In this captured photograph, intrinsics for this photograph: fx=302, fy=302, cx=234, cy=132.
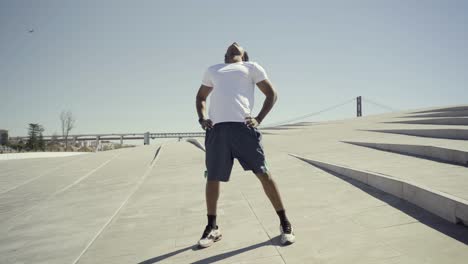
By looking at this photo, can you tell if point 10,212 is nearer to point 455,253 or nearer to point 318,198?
point 318,198

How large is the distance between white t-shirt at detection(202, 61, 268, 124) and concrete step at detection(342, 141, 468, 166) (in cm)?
330

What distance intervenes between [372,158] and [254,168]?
11.2 feet

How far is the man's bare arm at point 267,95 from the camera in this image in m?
2.83

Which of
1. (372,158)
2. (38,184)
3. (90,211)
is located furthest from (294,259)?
(38,184)

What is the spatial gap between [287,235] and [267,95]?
4.15 feet

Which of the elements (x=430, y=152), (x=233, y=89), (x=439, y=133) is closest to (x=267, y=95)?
(x=233, y=89)

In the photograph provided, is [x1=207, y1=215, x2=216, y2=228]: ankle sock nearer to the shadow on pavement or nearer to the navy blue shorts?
the navy blue shorts

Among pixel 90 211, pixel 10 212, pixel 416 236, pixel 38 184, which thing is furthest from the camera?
pixel 38 184

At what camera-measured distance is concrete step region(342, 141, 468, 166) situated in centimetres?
422

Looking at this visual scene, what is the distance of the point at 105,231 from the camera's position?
3207 millimetres

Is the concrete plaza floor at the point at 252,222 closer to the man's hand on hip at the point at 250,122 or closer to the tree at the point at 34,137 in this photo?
the man's hand on hip at the point at 250,122

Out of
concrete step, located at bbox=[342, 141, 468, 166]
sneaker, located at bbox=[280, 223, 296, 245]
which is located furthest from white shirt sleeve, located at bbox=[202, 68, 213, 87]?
concrete step, located at bbox=[342, 141, 468, 166]

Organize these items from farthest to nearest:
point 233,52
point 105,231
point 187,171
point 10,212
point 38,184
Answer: point 38,184 → point 187,171 → point 10,212 → point 105,231 → point 233,52

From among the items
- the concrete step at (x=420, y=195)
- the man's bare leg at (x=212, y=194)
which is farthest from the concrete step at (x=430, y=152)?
the man's bare leg at (x=212, y=194)
